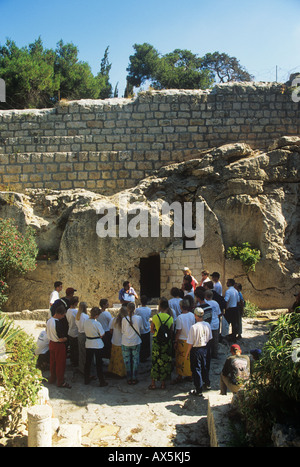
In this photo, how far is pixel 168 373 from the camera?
7.11m

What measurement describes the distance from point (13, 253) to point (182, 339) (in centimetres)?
583

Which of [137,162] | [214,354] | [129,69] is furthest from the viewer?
[129,69]

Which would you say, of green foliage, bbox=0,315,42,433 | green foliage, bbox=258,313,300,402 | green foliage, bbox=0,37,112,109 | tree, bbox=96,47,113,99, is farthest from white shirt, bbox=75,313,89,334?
tree, bbox=96,47,113,99

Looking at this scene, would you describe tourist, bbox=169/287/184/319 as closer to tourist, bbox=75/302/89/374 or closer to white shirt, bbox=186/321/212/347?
white shirt, bbox=186/321/212/347

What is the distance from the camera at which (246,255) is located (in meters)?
11.6

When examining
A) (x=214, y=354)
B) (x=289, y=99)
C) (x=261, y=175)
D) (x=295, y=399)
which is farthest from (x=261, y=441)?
(x=289, y=99)

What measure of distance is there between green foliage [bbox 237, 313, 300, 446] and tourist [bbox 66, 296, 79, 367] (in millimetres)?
3676

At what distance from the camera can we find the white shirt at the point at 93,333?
23.5 feet

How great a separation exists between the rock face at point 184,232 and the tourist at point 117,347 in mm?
3965

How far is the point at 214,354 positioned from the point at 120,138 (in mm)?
7272

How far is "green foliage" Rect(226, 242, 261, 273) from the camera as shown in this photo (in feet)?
38.1

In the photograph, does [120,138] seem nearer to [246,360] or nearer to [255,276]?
[255,276]

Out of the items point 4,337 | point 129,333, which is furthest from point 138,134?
point 4,337

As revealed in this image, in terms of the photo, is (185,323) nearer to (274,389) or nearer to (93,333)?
(93,333)
